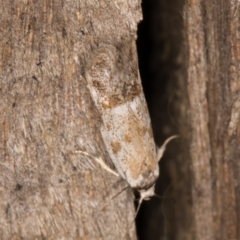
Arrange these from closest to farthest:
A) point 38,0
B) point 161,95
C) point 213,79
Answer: point 38,0
point 213,79
point 161,95

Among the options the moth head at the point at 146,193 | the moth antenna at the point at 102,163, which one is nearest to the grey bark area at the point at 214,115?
the moth head at the point at 146,193

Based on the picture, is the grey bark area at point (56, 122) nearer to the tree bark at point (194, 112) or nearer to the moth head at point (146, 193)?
the moth head at point (146, 193)

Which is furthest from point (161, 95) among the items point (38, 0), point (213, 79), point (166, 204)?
point (38, 0)

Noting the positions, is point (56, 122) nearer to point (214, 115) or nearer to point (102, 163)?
point (102, 163)

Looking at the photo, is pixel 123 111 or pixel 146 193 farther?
pixel 146 193

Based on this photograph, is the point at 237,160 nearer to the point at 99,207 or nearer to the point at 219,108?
the point at 219,108

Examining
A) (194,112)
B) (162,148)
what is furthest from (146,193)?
(194,112)

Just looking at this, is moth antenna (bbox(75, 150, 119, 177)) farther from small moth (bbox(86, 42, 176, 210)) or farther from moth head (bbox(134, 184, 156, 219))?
moth head (bbox(134, 184, 156, 219))
